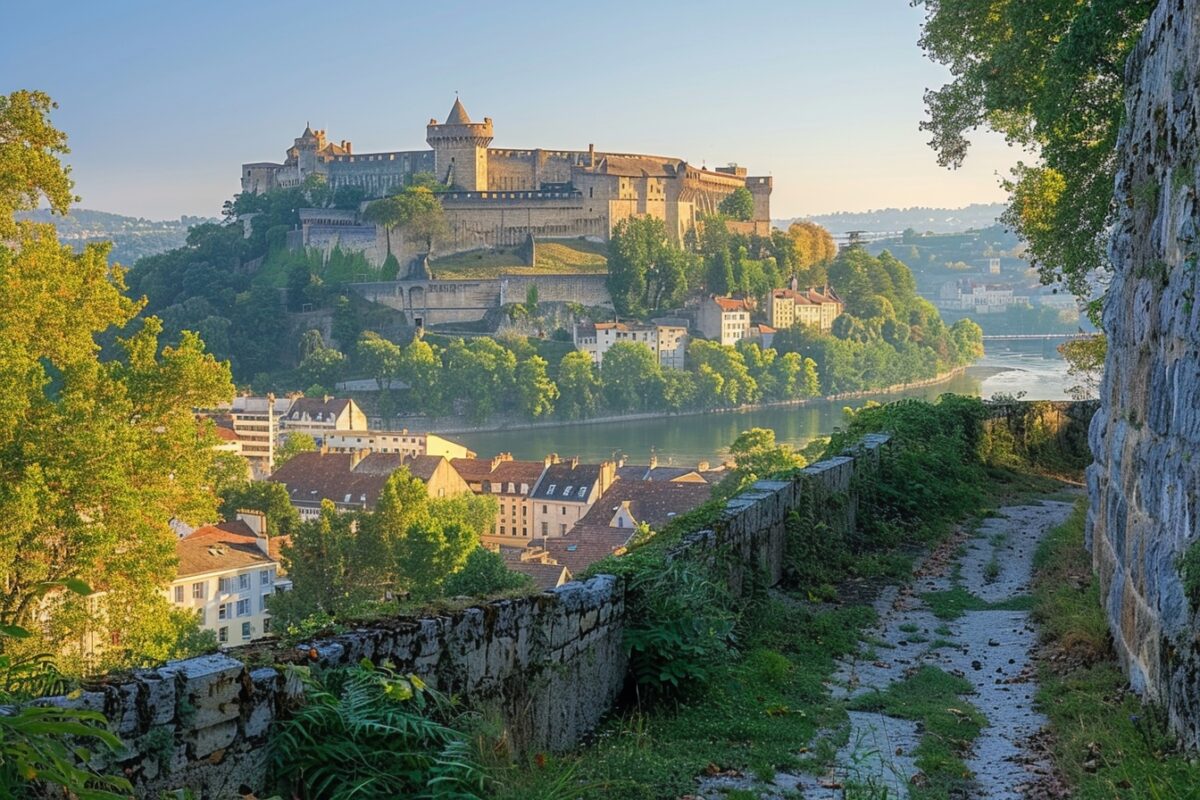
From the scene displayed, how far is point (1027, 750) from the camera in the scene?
475cm

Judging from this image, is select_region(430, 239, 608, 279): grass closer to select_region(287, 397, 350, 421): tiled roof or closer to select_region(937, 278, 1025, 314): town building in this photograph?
select_region(287, 397, 350, 421): tiled roof

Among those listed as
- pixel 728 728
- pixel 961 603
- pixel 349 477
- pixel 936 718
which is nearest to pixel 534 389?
pixel 349 477

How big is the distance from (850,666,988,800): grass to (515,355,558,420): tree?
6960 cm

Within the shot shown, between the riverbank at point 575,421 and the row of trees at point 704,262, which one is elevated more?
the row of trees at point 704,262

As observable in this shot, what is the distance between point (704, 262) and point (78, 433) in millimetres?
71474

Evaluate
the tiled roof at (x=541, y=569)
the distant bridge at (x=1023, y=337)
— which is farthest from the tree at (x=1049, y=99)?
the distant bridge at (x=1023, y=337)

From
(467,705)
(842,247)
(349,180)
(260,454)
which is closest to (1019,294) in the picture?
(842,247)

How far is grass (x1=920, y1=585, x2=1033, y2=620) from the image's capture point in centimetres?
723

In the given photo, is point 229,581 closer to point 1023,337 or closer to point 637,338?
point 637,338

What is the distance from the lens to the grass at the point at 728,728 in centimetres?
392

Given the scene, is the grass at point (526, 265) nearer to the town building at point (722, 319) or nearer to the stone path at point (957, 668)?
the town building at point (722, 319)

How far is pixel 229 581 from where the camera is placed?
114 ft

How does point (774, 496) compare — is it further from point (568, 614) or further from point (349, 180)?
point (349, 180)

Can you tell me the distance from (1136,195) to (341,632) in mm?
3760
